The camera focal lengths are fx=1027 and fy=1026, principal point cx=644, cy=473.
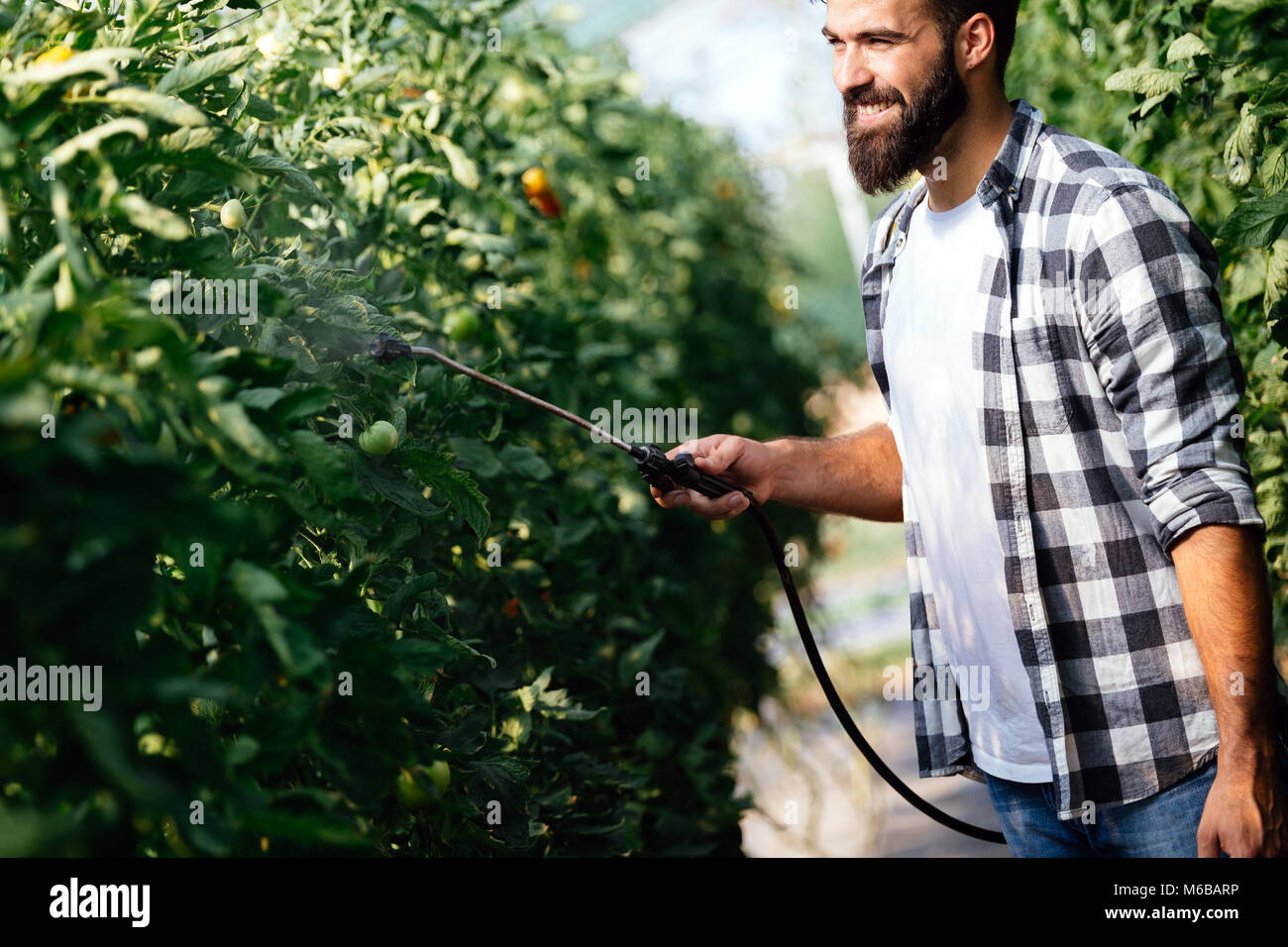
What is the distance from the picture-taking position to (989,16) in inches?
50.7

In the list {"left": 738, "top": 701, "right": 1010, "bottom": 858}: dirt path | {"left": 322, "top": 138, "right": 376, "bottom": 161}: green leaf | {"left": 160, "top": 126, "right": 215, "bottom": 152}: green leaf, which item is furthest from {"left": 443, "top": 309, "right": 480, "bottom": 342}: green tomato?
{"left": 738, "top": 701, "right": 1010, "bottom": 858}: dirt path

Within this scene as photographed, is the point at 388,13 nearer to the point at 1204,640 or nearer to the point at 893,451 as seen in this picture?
the point at 893,451

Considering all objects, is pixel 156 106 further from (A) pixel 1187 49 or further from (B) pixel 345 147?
(A) pixel 1187 49

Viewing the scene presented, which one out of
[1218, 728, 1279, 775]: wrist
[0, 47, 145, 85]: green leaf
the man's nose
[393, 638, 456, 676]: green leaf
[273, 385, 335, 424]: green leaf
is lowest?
[1218, 728, 1279, 775]: wrist

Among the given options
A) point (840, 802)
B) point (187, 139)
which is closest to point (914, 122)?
point (187, 139)

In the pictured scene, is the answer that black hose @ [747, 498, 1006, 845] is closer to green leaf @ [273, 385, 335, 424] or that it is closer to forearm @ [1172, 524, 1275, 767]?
forearm @ [1172, 524, 1275, 767]

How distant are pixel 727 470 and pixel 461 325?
1.58 ft

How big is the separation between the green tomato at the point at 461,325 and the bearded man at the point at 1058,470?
0.43 meters

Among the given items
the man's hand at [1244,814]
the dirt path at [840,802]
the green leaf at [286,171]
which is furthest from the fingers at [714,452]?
the dirt path at [840,802]

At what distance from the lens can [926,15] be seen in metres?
1.26

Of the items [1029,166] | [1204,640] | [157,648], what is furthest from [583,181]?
[157,648]

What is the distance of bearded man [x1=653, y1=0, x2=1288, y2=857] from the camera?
105cm

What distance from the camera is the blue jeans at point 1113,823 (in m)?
1.12

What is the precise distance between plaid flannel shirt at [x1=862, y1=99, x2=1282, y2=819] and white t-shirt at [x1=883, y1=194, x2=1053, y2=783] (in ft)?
0.09
